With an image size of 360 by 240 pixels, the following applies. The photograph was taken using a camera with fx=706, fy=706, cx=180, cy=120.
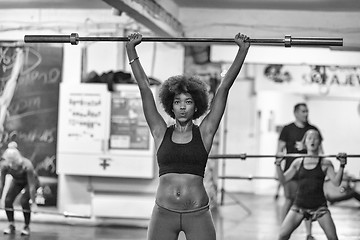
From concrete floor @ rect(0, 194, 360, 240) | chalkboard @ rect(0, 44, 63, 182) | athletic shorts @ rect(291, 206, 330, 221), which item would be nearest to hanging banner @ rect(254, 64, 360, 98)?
concrete floor @ rect(0, 194, 360, 240)

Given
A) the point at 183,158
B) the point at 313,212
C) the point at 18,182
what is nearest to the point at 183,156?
the point at 183,158

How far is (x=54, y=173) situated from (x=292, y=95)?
7.87m

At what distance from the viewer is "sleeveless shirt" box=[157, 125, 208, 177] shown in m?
3.63

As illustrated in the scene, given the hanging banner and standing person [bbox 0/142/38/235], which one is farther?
the hanging banner

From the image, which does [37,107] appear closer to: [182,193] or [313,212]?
[313,212]

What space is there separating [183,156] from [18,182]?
180 inches

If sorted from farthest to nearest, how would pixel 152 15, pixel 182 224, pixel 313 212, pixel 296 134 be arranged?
pixel 296 134
pixel 152 15
pixel 313 212
pixel 182 224

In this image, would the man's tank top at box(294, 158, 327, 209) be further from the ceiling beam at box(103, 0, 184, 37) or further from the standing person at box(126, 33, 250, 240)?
the standing person at box(126, 33, 250, 240)

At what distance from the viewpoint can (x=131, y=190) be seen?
8305 millimetres

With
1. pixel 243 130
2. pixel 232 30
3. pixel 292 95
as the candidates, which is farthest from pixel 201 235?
pixel 292 95

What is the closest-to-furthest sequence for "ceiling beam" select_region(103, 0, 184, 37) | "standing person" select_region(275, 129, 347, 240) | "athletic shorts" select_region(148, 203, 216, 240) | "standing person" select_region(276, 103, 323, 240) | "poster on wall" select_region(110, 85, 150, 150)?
1. "athletic shorts" select_region(148, 203, 216, 240)
2. "standing person" select_region(275, 129, 347, 240)
3. "ceiling beam" select_region(103, 0, 184, 37)
4. "standing person" select_region(276, 103, 323, 240)
5. "poster on wall" select_region(110, 85, 150, 150)

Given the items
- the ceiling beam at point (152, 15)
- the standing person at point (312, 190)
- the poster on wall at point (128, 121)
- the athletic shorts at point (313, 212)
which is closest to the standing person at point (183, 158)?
the standing person at point (312, 190)

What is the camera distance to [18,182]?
7809mm

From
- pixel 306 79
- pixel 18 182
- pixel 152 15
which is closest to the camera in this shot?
pixel 152 15
